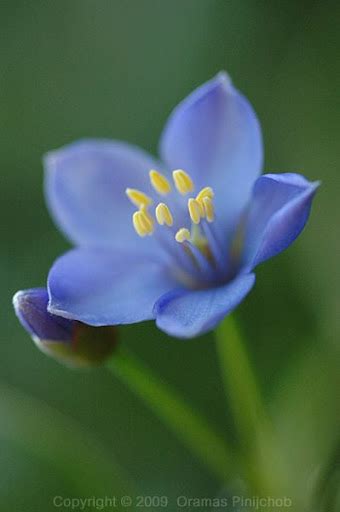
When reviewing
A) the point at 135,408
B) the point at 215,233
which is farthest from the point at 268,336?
the point at 215,233

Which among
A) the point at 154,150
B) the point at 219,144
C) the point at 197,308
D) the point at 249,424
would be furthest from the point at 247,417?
the point at 154,150

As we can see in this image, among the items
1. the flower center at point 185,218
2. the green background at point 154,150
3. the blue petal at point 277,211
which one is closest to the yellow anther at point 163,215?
the flower center at point 185,218

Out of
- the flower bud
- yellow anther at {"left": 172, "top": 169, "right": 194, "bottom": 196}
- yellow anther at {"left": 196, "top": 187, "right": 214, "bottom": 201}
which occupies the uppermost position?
yellow anther at {"left": 172, "top": 169, "right": 194, "bottom": 196}

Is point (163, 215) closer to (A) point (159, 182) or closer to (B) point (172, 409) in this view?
(A) point (159, 182)

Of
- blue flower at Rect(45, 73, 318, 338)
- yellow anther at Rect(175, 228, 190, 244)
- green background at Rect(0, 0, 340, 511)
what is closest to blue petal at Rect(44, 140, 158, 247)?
blue flower at Rect(45, 73, 318, 338)

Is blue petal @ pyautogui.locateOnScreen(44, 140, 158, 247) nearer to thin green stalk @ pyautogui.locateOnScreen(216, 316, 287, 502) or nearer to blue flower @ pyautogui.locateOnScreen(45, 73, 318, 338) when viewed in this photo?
blue flower @ pyautogui.locateOnScreen(45, 73, 318, 338)

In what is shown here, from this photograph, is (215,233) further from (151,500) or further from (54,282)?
(151,500)
